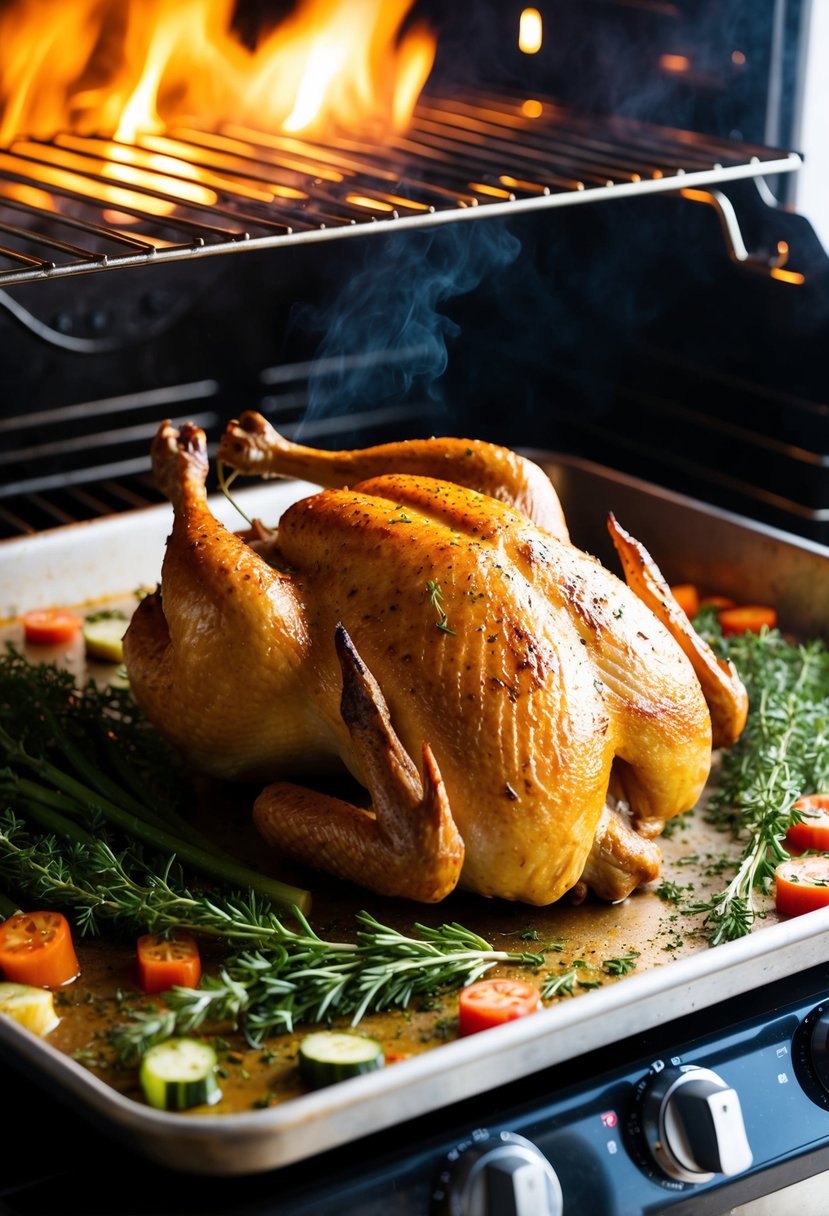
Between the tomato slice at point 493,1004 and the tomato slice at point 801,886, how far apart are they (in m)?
0.44

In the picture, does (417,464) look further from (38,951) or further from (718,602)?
(38,951)

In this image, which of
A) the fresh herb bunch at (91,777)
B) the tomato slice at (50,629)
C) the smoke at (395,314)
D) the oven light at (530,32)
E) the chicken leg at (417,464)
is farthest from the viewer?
the smoke at (395,314)

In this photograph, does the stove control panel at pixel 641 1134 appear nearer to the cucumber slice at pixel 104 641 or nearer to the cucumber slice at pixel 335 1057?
the cucumber slice at pixel 335 1057

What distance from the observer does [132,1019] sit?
1976mm

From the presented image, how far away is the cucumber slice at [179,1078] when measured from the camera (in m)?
1.77

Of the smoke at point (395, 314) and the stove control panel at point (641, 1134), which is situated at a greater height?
the smoke at point (395, 314)

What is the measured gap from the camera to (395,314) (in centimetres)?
360

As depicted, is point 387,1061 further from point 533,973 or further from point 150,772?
point 150,772

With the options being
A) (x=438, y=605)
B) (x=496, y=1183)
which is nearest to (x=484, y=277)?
(x=438, y=605)

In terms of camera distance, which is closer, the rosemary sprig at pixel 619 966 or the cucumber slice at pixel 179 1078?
the cucumber slice at pixel 179 1078

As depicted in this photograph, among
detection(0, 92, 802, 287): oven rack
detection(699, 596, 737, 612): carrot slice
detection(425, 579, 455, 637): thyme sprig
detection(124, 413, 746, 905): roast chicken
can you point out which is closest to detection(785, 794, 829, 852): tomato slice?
detection(124, 413, 746, 905): roast chicken

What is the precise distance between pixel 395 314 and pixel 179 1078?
7.23 feet

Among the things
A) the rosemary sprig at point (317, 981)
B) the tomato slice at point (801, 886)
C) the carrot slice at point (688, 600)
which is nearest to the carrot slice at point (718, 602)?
the carrot slice at point (688, 600)

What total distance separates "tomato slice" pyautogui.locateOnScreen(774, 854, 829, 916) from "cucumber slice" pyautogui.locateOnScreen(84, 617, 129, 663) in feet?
4.32
